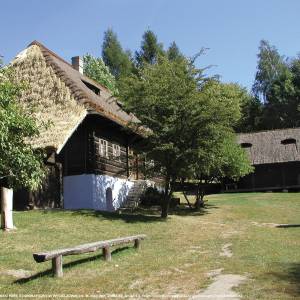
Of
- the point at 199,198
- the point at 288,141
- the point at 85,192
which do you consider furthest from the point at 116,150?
the point at 288,141

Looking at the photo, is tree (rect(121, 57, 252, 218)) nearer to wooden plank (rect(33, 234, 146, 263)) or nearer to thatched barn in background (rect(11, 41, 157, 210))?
thatched barn in background (rect(11, 41, 157, 210))

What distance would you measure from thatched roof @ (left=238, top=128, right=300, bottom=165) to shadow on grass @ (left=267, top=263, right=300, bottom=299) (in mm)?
34226

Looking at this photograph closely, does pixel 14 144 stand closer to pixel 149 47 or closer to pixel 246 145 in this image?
pixel 246 145

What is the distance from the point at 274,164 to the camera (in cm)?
4581

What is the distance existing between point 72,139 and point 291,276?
18.1 meters

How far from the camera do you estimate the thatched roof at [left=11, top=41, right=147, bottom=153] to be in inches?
881

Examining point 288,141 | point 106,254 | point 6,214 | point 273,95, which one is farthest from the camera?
point 273,95

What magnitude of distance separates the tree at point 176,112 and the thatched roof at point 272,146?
2259cm

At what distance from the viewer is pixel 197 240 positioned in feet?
58.0

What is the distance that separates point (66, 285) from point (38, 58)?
18.8 m

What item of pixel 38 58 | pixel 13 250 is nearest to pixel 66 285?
pixel 13 250

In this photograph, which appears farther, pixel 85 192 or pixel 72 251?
pixel 85 192

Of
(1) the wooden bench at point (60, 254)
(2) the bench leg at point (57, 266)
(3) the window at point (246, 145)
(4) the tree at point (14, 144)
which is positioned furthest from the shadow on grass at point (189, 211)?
(3) the window at point (246, 145)

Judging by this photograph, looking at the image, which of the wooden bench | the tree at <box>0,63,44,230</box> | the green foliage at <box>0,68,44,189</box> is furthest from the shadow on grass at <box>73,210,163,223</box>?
the wooden bench
